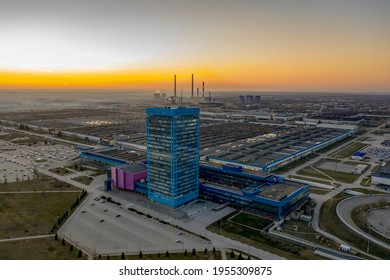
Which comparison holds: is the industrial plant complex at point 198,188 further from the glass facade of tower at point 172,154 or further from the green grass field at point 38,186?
the green grass field at point 38,186

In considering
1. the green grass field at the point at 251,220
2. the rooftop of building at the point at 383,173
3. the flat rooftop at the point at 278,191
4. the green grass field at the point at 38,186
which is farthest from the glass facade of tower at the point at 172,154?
the rooftop of building at the point at 383,173

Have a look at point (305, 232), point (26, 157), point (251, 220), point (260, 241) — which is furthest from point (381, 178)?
point (26, 157)

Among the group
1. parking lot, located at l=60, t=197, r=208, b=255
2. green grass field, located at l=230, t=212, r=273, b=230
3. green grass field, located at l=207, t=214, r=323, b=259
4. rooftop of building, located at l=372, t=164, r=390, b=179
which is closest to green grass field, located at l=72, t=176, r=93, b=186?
parking lot, located at l=60, t=197, r=208, b=255

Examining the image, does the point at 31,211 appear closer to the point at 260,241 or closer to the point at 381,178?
the point at 260,241

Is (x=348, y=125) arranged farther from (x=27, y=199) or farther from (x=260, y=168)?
(x=27, y=199)

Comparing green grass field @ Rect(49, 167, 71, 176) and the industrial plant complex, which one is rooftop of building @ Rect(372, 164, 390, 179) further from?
green grass field @ Rect(49, 167, 71, 176)
